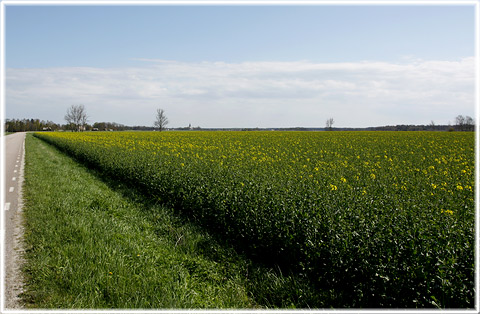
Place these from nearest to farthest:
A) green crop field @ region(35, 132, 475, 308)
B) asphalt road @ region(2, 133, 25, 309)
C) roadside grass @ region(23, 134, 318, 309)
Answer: green crop field @ region(35, 132, 475, 308), roadside grass @ region(23, 134, 318, 309), asphalt road @ region(2, 133, 25, 309)

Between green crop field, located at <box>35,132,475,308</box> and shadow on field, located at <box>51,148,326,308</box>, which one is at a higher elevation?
green crop field, located at <box>35,132,475,308</box>

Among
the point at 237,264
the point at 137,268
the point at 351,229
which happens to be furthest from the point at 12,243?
the point at 351,229

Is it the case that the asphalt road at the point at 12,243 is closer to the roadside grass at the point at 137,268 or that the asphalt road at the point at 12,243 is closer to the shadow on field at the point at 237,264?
the roadside grass at the point at 137,268

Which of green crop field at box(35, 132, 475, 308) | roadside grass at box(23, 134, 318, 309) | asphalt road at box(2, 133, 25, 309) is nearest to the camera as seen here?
green crop field at box(35, 132, 475, 308)

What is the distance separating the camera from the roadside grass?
4.66m

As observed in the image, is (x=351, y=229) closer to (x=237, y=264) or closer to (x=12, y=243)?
(x=237, y=264)

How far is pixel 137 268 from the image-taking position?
546 cm

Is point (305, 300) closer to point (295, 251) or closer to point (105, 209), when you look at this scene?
point (295, 251)

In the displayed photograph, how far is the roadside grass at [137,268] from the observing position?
15.3 feet

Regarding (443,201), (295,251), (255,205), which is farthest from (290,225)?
(443,201)

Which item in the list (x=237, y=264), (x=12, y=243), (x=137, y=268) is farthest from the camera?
(x=12, y=243)

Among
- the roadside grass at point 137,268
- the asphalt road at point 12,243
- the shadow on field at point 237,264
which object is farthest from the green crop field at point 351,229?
the asphalt road at point 12,243

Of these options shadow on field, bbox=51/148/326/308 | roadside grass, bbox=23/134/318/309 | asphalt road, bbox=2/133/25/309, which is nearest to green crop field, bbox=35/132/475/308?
shadow on field, bbox=51/148/326/308

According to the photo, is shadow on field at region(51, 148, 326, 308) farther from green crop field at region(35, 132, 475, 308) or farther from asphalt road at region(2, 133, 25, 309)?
asphalt road at region(2, 133, 25, 309)
